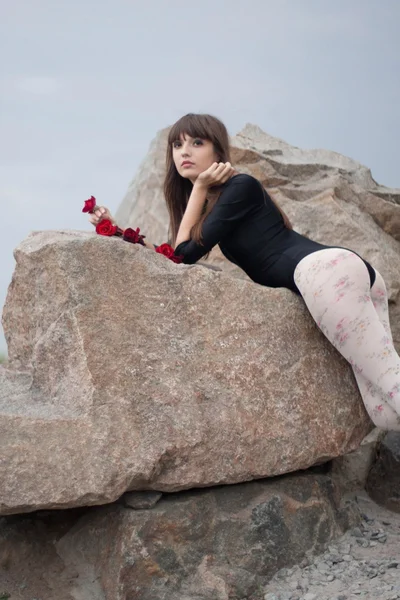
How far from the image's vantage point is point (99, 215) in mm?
3725

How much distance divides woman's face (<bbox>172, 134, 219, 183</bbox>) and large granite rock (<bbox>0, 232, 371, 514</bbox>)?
734 mm

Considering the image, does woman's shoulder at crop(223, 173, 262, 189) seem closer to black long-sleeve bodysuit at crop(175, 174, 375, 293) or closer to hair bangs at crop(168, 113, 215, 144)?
black long-sleeve bodysuit at crop(175, 174, 375, 293)

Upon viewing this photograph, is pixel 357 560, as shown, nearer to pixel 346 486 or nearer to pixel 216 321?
pixel 346 486

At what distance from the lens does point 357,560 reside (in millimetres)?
3588

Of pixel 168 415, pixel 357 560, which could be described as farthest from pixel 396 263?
pixel 168 415

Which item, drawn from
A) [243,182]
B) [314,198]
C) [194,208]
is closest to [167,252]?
[194,208]

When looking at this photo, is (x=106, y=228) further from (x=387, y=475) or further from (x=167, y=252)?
(x=387, y=475)

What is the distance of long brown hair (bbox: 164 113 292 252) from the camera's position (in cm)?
377

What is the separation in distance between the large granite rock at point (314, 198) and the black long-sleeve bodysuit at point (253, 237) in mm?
1409

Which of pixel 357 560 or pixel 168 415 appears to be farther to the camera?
pixel 357 560

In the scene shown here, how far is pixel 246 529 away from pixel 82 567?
28.8 inches

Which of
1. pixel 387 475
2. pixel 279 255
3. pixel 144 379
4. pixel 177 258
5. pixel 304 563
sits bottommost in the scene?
pixel 304 563

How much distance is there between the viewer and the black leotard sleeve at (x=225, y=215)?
363 centimetres

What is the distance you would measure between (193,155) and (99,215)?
580 millimetres
